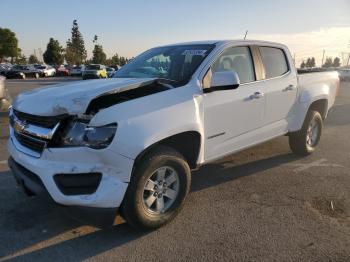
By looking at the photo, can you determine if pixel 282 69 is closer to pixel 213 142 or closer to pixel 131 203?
pixel 213 142

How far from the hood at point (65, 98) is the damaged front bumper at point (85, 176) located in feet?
1.14

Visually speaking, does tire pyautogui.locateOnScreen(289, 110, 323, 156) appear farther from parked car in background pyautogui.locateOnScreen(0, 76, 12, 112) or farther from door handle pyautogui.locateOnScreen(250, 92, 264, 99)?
parked car in background pyautogui.locateOnScreen(0, 76, 12, 112)

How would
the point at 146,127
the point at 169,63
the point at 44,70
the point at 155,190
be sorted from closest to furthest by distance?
1. the point at 146,127
2. the point at 155,190
3. the point at 169,63
4. the point at 44,70

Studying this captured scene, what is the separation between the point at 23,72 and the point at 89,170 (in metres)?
40.1

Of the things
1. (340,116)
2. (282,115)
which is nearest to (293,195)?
(282,115)

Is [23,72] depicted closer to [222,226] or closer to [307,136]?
[307,136]

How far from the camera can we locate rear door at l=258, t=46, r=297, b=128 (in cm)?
524

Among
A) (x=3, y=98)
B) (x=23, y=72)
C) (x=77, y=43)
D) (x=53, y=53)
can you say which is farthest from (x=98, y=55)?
(x=3, y=98)

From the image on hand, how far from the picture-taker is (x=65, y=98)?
3535 millimetres

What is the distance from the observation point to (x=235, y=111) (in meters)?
4.58

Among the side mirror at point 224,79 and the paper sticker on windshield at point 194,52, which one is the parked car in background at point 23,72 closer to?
the paper sticker on windshield at point 194,52

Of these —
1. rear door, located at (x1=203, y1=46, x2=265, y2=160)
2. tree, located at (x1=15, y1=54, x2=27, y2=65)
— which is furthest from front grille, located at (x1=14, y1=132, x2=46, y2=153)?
tree, located at (x1=15, y1=54, x2=27, y2=65)

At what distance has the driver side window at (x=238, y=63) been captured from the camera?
464 centimetres

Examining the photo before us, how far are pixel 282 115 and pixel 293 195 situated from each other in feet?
4.14
